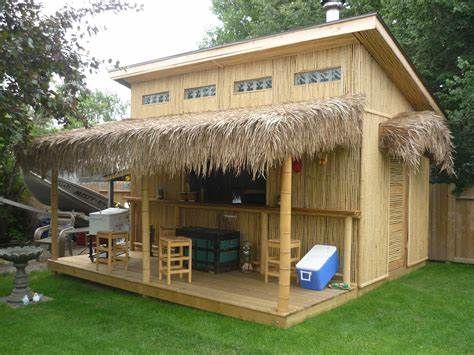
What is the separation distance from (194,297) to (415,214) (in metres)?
4.78

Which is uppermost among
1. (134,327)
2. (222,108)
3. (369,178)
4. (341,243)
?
(222,108)

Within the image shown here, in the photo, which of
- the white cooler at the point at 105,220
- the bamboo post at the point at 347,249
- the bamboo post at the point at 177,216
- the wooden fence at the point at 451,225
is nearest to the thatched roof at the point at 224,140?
the bamboo post at the point at 347,249

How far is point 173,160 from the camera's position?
569cm

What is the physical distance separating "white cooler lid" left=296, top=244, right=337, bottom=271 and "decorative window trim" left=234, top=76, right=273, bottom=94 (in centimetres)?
278

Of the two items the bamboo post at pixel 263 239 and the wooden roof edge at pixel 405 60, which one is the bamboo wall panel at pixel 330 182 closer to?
the bamboo post at pixel 263 239

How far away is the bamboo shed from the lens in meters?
5.31

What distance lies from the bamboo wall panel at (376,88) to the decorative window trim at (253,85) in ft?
5.07

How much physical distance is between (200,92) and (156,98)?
1.26 metres

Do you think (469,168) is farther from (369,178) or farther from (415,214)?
(369,178)

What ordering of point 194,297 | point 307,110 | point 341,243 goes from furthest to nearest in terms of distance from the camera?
point 341,243 → point 194,297 → point 307,110

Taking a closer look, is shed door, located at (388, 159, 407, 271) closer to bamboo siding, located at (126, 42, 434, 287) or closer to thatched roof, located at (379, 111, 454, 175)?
bamboo siding, located at (126, 42, 434, 287)

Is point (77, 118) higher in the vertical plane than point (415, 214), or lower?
higher

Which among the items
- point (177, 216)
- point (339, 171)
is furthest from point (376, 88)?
point (177, 216)

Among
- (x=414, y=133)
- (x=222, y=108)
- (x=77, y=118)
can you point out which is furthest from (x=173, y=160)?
(x=414, y=133)
